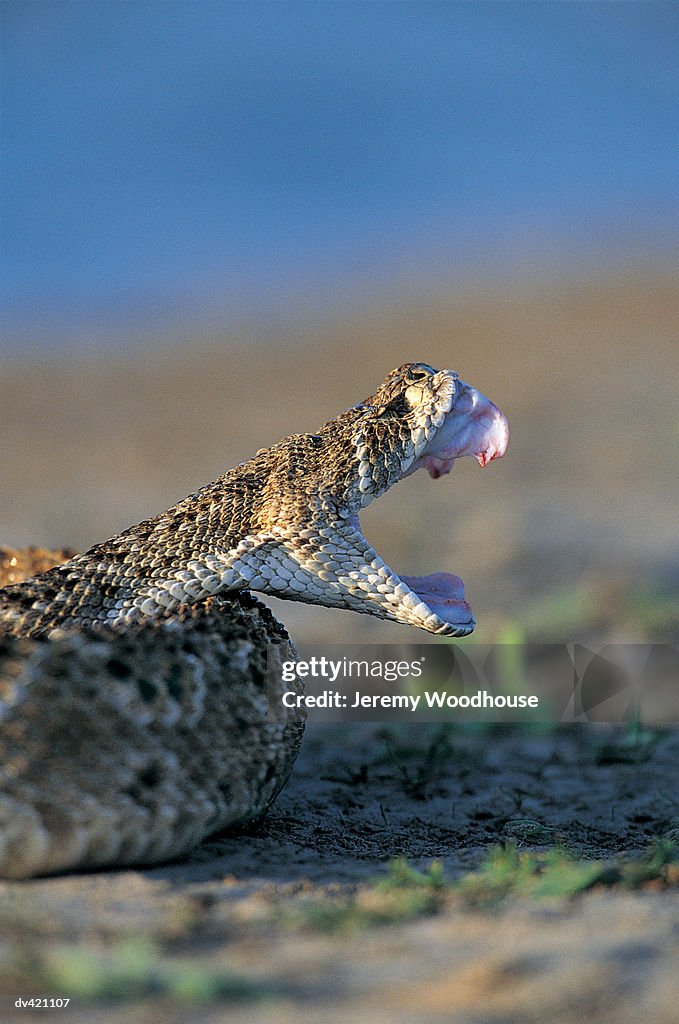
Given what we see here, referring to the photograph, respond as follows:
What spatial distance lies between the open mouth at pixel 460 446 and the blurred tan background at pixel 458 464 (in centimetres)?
331

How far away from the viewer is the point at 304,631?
371 inches

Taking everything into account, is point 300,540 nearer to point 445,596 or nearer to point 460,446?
point 445,596

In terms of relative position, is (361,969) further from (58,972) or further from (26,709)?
(26,709)

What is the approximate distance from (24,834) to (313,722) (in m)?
3.63

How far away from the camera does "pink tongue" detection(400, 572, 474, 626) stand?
496 centimetres

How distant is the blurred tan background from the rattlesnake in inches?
142

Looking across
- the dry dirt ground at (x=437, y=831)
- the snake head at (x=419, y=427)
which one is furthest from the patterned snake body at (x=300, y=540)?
the dry dirt ground at (x=437, y=831)

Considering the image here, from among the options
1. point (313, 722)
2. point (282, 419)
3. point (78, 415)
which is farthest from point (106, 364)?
point (313, 722)

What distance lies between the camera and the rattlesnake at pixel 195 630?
4.06 metres

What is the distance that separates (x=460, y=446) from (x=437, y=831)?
1.65 m

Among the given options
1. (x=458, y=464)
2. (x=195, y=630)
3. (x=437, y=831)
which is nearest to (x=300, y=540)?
(x=195, y=630)

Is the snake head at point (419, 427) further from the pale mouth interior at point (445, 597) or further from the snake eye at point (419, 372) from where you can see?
the pale mouth interior at point (445, 597)

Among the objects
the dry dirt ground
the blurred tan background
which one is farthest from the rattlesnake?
the blurred tan background

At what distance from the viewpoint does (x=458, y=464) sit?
1741 centimetres
